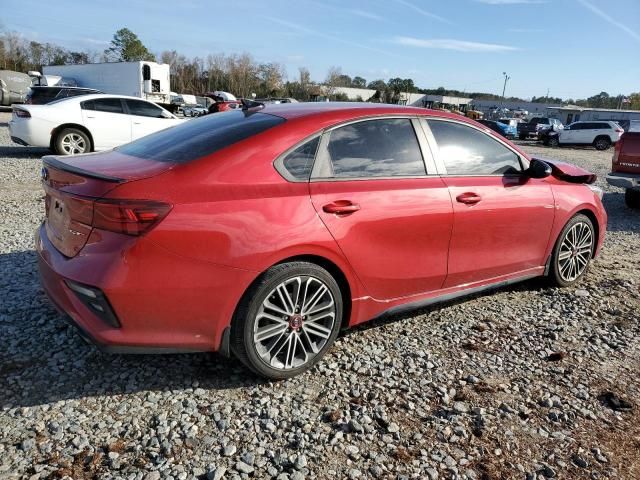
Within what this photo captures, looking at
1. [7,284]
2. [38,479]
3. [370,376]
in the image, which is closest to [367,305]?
[370,376]

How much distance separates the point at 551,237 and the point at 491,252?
0.87 meters

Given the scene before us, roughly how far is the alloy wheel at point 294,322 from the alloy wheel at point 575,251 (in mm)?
2682

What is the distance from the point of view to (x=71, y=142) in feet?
35.8

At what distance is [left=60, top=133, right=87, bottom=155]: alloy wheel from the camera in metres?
10.8

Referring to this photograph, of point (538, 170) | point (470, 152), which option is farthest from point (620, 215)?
point (470, 152)

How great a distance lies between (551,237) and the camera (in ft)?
14.4

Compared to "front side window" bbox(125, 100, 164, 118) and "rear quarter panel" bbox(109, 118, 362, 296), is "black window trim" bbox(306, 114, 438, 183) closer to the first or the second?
"rear quarter panel" bbox(109, 118, 362, 296)

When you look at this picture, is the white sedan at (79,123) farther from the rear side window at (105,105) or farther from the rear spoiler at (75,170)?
the rear spoiler at (75,170)

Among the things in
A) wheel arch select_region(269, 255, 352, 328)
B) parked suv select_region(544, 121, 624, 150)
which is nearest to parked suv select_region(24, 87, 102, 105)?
wheel arch select_region(269, 255, 352, 328)

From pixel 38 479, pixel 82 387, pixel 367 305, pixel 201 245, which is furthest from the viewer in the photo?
pixel 367 305

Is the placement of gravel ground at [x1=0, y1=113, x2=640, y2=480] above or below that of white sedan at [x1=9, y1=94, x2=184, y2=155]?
below

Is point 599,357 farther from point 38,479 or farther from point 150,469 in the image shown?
point 38,479

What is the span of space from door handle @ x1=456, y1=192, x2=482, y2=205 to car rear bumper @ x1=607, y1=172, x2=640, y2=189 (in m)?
6.63

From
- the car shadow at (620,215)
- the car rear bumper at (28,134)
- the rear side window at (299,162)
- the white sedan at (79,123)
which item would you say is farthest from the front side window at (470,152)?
the car rear bumper at (28,134)
